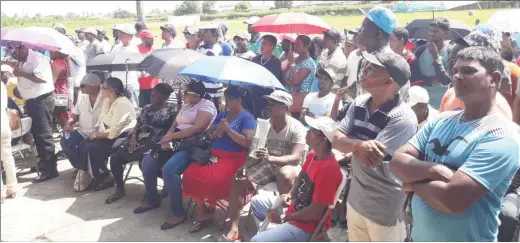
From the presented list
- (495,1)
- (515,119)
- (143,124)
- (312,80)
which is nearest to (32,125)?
(143,124)

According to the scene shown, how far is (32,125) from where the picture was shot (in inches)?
245

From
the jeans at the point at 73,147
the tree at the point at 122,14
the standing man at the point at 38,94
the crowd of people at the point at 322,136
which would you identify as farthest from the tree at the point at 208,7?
the jeans at the point at 73,147

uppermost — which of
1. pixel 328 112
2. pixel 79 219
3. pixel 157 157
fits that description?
pixel 328 112

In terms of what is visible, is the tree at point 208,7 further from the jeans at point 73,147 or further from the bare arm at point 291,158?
the bare arm at point 291,158

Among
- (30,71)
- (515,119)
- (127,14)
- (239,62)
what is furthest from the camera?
(127,14)

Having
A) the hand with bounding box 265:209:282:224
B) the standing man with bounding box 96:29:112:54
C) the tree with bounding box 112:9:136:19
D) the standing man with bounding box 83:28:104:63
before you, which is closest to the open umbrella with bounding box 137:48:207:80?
the hand with bounding box 265:209:282:224

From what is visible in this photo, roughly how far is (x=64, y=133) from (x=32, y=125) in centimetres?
40

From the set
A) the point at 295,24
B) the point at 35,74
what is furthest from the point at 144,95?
the point at 295,24

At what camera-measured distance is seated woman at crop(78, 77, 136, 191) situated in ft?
19.1

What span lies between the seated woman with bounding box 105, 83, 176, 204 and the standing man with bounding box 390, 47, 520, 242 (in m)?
3.69

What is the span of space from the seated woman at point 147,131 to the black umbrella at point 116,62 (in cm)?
115

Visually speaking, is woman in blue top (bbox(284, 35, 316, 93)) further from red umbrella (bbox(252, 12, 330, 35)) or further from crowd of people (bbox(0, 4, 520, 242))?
red umbrella (bbox(252, 12, 330, 35))

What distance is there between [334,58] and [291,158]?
239 centimetres

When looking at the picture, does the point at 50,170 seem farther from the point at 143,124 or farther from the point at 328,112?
the point at 328,112
